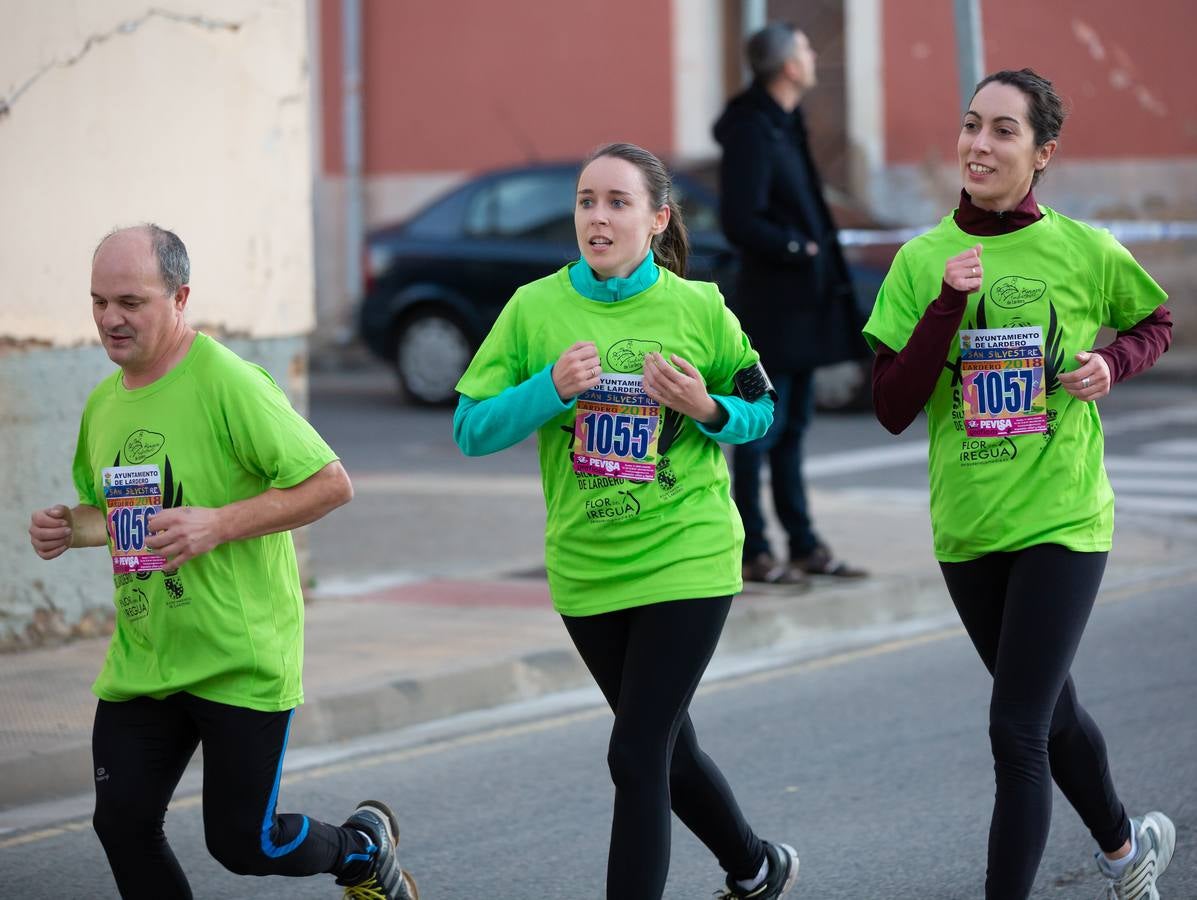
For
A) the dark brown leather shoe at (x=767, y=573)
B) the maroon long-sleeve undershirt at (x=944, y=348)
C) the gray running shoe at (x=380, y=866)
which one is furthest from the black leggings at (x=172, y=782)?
the dark brown leather shoe at (x=767, y=573)

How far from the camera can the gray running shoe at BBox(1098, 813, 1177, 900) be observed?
14.8ft

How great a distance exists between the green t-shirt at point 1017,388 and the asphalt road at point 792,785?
3.65ft

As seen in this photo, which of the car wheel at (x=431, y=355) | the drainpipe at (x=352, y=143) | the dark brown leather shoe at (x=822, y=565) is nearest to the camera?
the dark brown leather shoe at (x=822, y=565)

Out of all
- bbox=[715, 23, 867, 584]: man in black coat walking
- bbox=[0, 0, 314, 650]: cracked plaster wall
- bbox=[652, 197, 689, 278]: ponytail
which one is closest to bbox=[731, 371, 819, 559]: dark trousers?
bbox=[715, 23, 867, 584]: man in black coat walking

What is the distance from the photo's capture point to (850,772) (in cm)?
621

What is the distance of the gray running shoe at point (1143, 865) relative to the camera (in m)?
4.52

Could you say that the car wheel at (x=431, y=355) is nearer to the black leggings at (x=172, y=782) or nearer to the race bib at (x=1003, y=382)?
the race bib at (x=1003, y=382)

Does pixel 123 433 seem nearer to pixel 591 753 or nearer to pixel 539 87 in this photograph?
pixel 591 753

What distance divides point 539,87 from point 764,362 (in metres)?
14.2

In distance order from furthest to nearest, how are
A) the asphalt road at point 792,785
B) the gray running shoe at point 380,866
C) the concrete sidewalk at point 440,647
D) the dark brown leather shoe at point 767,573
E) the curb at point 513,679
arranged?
1. the dark brown leather shoe at point 767,573
2. the concrete sidewalk at point 440,647
3. the curb at point 513,679
4. the asphalt road at point 792,785
5. the gray running shoe at point 380,866

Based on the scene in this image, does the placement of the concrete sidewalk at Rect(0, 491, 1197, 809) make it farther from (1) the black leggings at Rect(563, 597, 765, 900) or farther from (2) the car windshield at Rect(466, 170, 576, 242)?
(2) the car windshield at Rect(466, 170, 576, 242)

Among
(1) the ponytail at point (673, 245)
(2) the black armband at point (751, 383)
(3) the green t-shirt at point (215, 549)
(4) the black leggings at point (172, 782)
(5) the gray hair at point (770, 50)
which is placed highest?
(5) the gray hair at point (770, 50)

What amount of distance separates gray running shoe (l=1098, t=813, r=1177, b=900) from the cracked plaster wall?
4597mm

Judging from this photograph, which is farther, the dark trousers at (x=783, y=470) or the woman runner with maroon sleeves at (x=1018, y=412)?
the dark trousers at (x=783, y=470)
